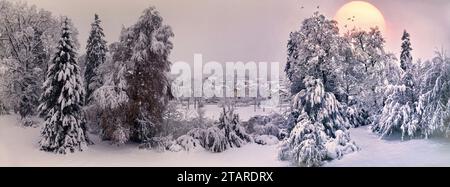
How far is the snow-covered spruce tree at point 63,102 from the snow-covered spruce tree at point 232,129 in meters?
1.36

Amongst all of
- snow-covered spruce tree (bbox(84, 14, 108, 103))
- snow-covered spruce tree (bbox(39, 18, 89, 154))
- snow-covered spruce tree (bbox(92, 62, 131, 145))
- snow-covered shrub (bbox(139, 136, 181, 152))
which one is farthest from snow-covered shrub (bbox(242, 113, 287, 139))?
snow-covered spruce tree (bbox(39, 18, 89, 154))

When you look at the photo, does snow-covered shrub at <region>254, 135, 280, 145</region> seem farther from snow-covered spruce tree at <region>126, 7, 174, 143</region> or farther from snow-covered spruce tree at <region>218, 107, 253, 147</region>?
snow-covered spruce tree at <region>126, 7, 174, 143</region>

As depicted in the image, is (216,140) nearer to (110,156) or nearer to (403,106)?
(110,156)

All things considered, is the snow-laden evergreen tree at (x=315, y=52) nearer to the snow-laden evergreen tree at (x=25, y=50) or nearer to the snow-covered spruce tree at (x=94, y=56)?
the snow-covered spruce tree at (x=94, y=56)

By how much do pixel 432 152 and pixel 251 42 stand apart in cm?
204

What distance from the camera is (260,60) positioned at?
5.50m

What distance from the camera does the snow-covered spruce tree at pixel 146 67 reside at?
5.41 meters

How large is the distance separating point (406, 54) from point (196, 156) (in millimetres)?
2275

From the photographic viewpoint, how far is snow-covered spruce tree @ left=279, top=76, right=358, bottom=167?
536cm

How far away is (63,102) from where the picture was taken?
17.7 ft

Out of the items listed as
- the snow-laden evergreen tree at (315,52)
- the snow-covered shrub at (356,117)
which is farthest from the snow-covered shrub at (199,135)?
the snow-covered shrub at (356,117)

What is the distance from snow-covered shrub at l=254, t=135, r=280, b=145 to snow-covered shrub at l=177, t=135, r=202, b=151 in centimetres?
57

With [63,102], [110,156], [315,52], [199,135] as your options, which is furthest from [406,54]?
[63,102]

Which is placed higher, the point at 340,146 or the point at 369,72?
the point at 369,72
